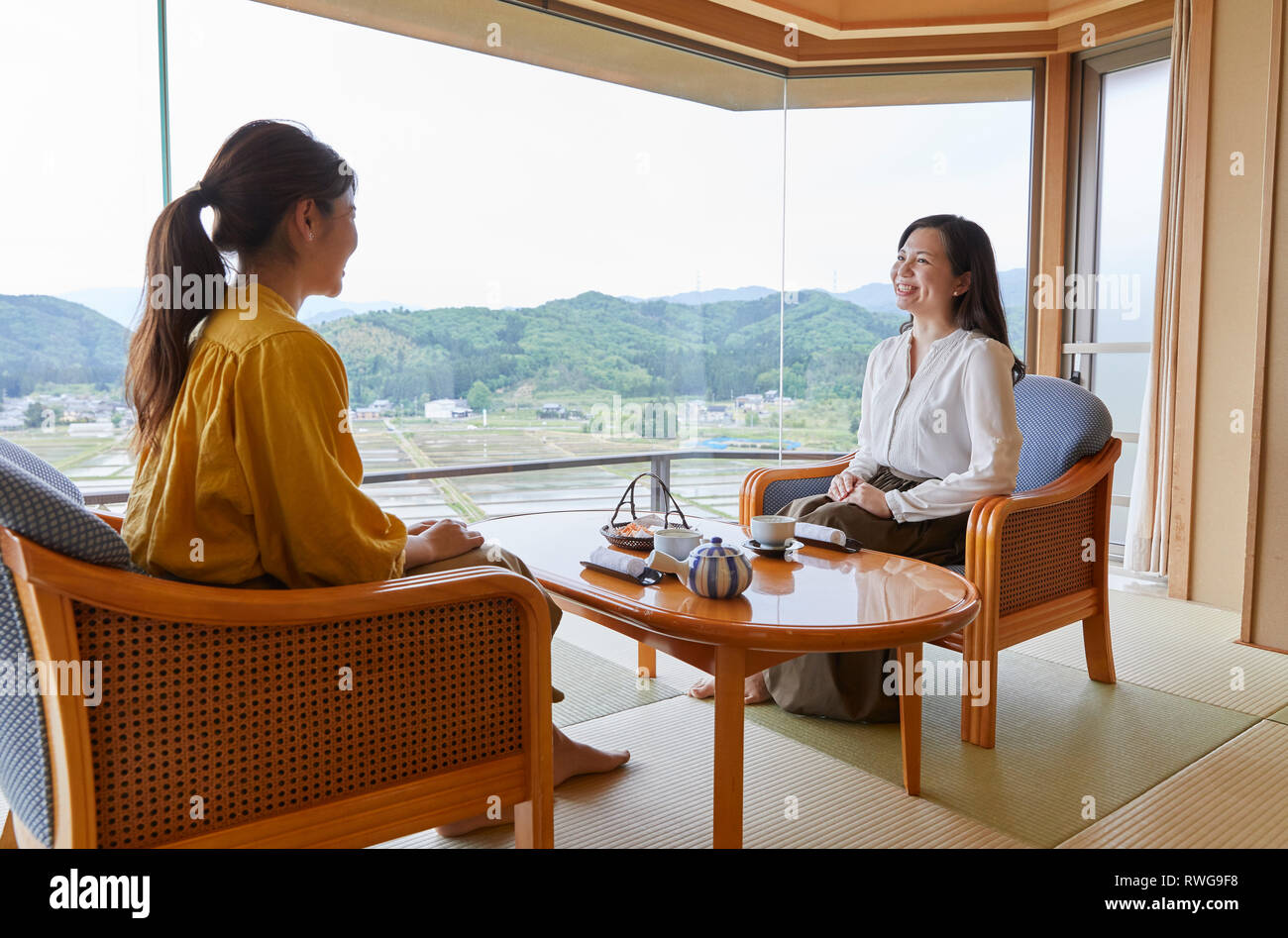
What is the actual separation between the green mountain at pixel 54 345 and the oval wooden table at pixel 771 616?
1.85m

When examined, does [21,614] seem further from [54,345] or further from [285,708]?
[54,345]

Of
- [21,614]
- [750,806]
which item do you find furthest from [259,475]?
[750,806]

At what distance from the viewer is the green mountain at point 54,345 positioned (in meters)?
2.71

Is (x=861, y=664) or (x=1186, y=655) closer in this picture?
(x=861, y=664)

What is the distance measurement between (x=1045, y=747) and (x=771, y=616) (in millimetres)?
1068

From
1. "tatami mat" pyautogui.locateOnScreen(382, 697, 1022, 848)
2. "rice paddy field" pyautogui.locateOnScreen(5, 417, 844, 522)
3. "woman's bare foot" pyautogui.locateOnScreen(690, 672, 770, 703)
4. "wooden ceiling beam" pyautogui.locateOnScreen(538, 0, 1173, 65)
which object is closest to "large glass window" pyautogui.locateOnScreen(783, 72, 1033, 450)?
"wooden ceiling beam" pyautogui.locateOnScreen(538, 0, 1173, 65)

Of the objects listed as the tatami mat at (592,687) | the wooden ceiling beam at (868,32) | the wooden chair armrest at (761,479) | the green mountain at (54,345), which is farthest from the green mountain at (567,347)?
the wooden chair armrest at (761,479)

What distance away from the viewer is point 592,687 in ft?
8.47

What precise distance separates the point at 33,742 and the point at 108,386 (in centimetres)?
224

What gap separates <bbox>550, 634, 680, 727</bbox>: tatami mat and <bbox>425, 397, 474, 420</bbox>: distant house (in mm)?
1305

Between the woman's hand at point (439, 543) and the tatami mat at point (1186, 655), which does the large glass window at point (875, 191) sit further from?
the woman's hand at point (439, 543)

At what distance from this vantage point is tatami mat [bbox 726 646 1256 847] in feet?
6.10
